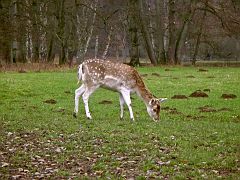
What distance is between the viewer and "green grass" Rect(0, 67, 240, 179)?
8.98 metres

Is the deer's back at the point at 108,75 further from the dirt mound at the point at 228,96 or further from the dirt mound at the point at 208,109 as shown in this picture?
the dirt mound at the point at 228,96

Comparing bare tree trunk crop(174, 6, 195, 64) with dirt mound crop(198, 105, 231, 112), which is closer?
dirt mound crop(198, 105, 231, 112)

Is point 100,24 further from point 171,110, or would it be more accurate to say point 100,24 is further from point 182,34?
point 171,110

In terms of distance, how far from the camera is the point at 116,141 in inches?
452

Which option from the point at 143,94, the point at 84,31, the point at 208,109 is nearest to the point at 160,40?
the point at 84,31

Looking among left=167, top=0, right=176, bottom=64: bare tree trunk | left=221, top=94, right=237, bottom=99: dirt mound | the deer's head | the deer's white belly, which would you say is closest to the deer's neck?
the deer's head

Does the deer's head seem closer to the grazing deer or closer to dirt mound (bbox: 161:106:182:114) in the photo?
the grazing deer

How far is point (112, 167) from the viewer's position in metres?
9.20

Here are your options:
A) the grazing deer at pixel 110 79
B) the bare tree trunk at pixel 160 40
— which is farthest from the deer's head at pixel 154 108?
the bare tree trunk at pixel 160 40

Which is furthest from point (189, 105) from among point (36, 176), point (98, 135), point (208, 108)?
point (36, 176)

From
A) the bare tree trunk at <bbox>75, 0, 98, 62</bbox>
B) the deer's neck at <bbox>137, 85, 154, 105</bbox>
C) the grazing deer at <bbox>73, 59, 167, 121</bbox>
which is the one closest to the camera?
the grazing deer at <bbox>73, 59, 167, 121</bbox>

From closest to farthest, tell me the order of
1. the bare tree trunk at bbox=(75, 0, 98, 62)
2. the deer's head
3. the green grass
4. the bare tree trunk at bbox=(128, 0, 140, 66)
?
the green grass, the deer's head, the bare tree trunk at bbox=(128, 0, 140, 66), the bare tree trunk at bbox=(75, 0, 98, 62)

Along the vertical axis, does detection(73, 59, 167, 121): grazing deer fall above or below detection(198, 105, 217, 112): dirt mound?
above

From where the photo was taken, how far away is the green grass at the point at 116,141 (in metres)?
8.98
